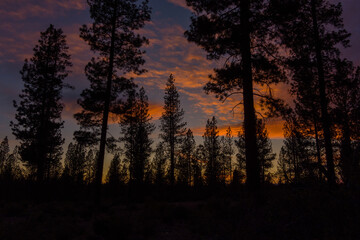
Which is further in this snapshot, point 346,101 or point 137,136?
point 137,136

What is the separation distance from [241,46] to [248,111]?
2.79 meters

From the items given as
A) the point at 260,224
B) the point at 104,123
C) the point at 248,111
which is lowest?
the point at 260,224

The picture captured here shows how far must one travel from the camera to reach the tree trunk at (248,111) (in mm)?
8461

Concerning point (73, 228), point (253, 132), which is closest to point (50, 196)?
point (73, 228)

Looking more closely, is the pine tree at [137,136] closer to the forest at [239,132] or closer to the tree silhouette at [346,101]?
the forest at [239,132]

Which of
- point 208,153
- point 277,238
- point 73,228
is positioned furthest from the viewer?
point 208,153

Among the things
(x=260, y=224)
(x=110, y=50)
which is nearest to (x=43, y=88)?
(x=110, y=50)

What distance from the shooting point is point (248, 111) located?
886 cm

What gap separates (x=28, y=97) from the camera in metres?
21.1

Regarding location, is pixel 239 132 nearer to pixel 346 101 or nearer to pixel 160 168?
pixel 346 101

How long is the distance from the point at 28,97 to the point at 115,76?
12220 millimetres

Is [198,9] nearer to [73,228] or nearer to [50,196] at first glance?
[73,228]

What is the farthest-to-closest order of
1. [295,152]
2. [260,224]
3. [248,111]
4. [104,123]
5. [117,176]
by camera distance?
1. [295,152]
2. [117,176]
3. [104,123]
4. [248,111]
5. [260,224]

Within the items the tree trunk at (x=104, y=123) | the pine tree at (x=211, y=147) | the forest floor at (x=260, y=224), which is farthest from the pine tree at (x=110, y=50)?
the pine tree at (x=211, y=147)
